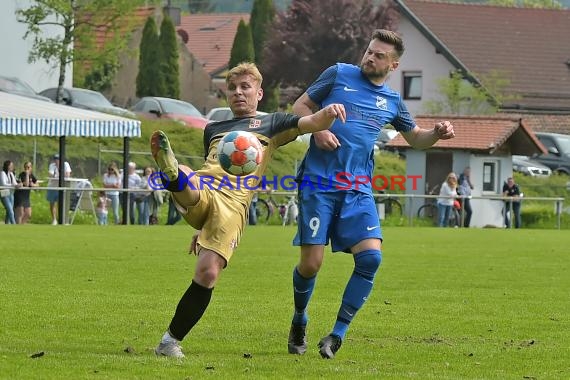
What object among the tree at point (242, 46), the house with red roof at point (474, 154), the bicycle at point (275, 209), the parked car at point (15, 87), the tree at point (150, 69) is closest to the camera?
the bicycle at point (275, 209)

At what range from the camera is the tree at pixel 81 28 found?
45.0 m

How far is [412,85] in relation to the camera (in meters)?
68.8

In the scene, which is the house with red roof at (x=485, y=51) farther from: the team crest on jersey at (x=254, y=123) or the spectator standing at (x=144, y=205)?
the team crest on jersey at (x=254, y=123)

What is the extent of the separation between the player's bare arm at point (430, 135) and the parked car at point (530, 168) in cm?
3816

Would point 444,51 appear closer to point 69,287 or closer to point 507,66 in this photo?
point 507,66

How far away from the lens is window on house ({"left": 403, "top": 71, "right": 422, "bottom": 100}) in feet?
223

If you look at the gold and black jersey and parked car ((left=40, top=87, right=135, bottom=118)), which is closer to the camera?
the gold and black jersey

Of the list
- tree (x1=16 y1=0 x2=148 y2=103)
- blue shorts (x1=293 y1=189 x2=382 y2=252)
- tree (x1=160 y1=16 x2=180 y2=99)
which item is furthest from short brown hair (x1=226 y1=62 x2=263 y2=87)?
tree (x1=160 y1=16 x2=180 y2=99)

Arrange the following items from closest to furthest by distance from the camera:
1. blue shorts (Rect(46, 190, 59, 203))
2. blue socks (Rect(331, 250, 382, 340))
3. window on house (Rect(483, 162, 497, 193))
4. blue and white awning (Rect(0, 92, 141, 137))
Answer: blue socks (Rect(331, 250, 382, 340)), blue and white awning (Rect(0, 92, 141, 137)), blue shorts (Rect(46, 190, 59, 203)), window on house (Rect(483, 162, 497, 193))

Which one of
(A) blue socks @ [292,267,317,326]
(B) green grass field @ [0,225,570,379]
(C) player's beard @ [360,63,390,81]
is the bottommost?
(B) green grass field @ [0,225,570,379]

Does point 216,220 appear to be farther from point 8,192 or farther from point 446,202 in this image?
point 446,202

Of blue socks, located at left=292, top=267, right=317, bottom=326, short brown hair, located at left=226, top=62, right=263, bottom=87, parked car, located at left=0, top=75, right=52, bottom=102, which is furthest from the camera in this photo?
parked car, located at left=0, top=75, right=52, bottom=102

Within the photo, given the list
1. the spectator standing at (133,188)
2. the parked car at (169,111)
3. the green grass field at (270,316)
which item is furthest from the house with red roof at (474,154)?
the green grass field at (270,316)

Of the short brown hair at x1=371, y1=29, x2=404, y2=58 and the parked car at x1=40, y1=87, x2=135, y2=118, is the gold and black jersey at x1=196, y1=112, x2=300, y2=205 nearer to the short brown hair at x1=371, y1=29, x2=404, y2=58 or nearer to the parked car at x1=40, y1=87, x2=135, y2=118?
the short brown hair at x1=371, y1=29, x2=404, y2=58
